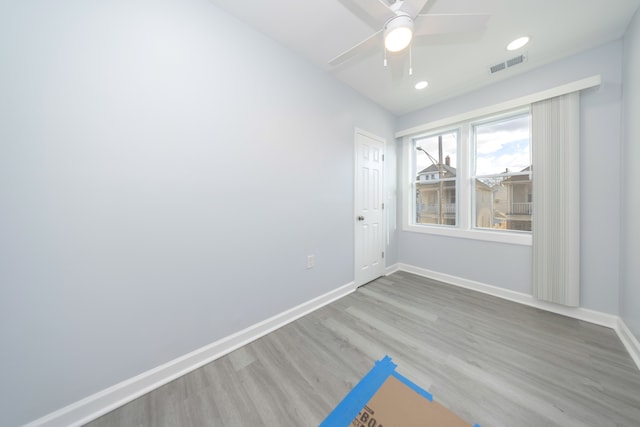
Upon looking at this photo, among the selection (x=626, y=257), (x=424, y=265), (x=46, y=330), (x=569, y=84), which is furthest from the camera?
(x=424, y=265)

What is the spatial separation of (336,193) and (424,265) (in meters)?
1.93

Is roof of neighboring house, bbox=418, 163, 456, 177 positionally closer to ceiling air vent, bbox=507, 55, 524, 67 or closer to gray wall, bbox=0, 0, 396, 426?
ceiling air vent, bbox=507, 55, 524, 67


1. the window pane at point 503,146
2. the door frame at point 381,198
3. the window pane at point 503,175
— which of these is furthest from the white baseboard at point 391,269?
the window pane at point 503,146

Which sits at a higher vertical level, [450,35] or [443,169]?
[450,35]

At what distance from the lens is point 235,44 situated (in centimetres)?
166

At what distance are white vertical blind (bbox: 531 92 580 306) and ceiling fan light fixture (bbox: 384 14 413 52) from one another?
6.45 ft

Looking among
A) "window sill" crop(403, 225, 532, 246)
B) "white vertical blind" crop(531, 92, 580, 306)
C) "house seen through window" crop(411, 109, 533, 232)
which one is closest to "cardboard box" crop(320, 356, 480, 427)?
"white vertical blind" crop(531, 92, 580, 306)

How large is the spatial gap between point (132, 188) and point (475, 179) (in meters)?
3.63

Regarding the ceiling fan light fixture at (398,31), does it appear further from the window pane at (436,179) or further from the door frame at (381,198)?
the window pane at (436,179)

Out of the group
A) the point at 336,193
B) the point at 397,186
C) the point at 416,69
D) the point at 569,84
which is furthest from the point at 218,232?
the point at 569,84

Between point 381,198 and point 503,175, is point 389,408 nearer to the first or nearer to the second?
point 381,198

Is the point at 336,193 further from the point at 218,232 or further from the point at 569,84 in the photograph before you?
the point at 569,84

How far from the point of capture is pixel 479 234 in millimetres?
2652

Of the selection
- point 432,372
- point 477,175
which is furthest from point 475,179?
point 432,372
